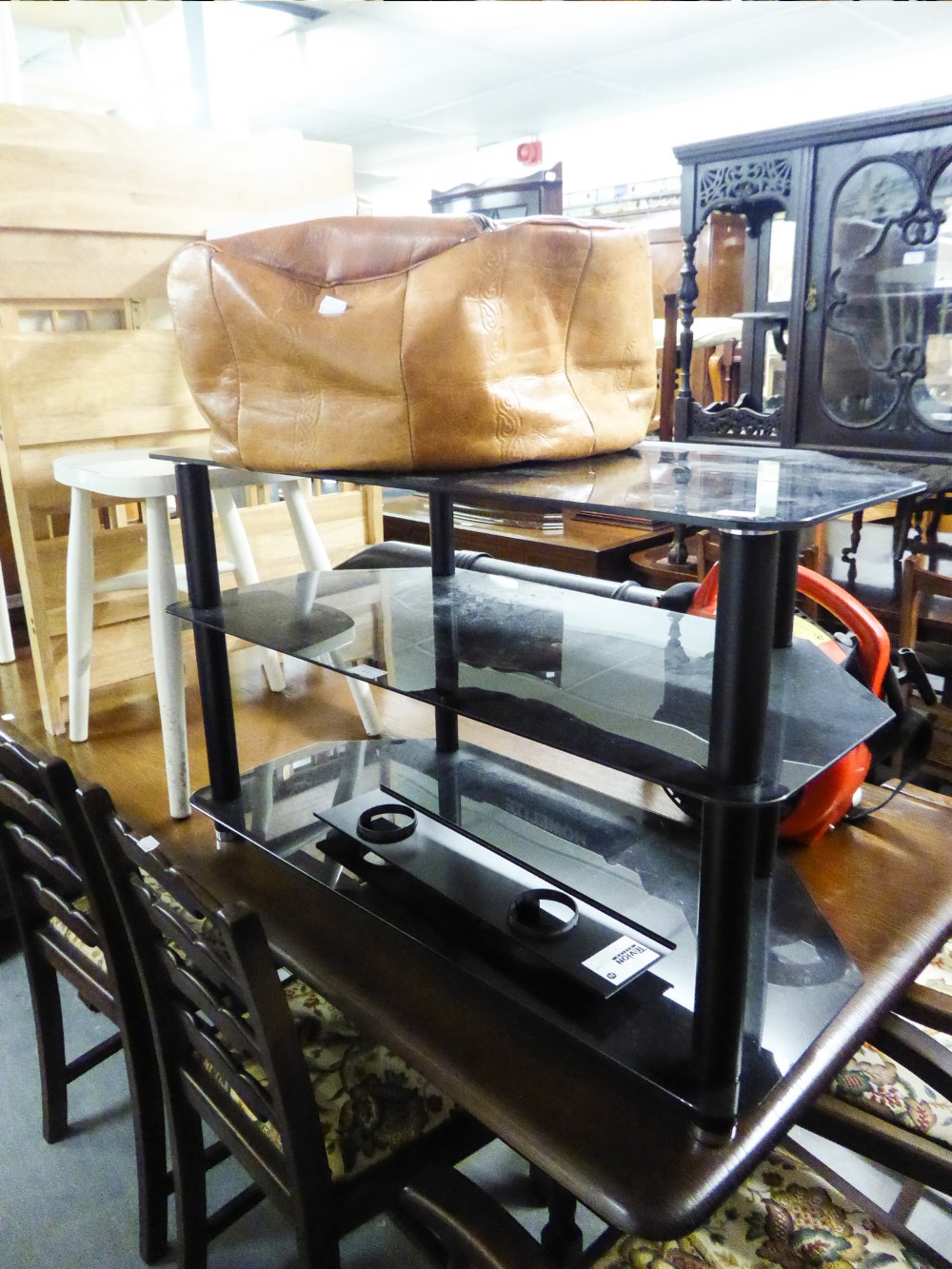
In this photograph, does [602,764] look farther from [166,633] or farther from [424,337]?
[166,633]

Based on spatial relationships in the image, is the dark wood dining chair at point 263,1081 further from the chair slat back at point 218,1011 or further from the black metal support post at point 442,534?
the black metal support post at point 442,534

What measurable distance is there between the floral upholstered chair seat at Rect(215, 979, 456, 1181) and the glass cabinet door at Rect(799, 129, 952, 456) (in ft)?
5.40

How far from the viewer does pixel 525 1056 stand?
826 millimetres

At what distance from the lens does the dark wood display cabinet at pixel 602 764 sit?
642 mm

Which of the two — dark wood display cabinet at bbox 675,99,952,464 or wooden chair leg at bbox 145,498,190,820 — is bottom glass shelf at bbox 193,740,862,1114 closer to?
wooden chair leg at bbox 145,498,190,820

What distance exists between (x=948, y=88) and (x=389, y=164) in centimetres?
630

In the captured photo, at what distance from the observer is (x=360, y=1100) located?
0.92 m

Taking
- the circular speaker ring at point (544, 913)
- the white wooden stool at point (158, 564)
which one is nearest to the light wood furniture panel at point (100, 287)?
the white wooden stool at point (158, 564)

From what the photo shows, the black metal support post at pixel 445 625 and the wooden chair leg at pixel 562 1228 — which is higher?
the black metal support post at pixel 445 625

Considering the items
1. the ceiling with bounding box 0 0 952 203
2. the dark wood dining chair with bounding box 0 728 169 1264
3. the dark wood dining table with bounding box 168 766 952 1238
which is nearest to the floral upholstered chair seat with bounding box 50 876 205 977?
the dark wood dining chair with bounding box 0 728 169 1264

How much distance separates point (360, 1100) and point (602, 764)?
458 millimetres

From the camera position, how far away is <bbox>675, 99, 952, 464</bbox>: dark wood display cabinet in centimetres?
184

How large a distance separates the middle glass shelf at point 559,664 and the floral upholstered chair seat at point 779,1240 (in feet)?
1.33

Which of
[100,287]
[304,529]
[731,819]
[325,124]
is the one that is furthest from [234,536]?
[325,124]
